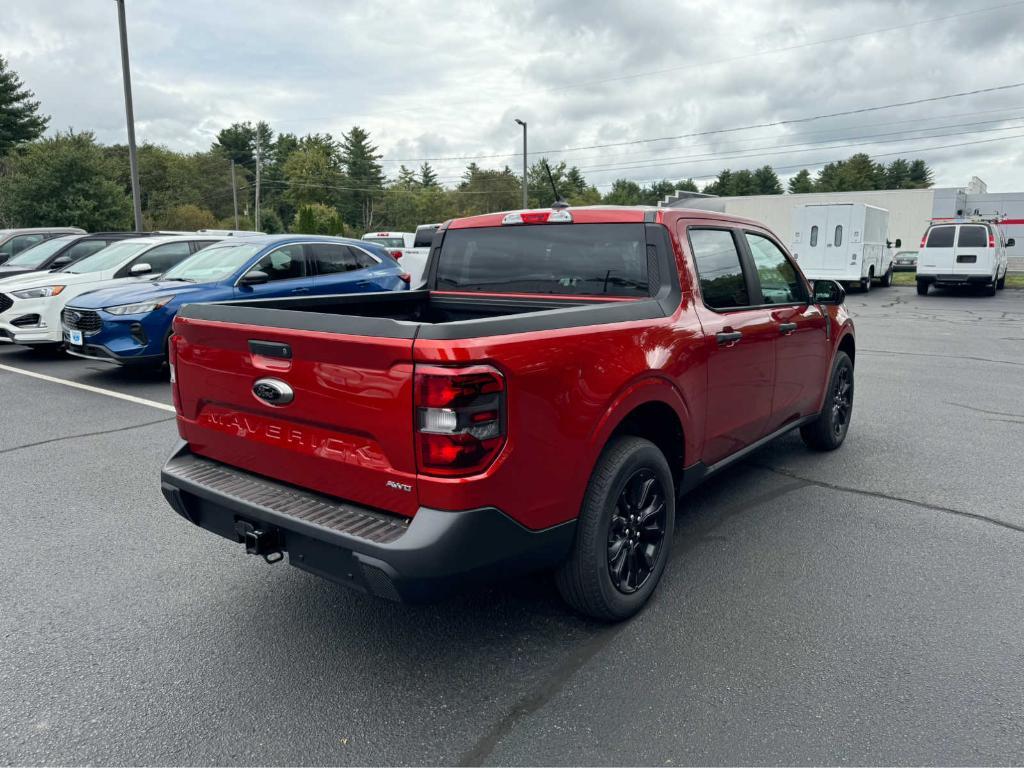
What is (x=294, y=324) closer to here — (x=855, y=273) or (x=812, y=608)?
(x=812, y=608)

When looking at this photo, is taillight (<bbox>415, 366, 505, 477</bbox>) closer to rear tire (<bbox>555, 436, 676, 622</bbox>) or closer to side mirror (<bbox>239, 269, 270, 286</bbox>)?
rear tire (<bbox>555, 436, 676, 622</bbox>)

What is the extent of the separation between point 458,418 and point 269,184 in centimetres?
10307

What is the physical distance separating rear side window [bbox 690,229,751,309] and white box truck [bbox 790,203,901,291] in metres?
19.2

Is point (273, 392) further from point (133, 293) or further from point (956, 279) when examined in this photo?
point (956, 279)

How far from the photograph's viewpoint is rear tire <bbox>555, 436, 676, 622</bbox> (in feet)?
9.71

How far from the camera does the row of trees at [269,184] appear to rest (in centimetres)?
3300

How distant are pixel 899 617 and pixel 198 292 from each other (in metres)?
7.52

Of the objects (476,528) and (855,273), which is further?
(855,273)

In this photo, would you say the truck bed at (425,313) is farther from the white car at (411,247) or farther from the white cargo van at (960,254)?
the white cargo van at (960,254)

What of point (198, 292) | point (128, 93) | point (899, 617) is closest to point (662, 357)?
point (899, 617)

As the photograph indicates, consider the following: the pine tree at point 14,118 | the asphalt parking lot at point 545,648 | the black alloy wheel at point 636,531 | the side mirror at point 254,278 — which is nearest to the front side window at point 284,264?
the side mirror at point 254,278

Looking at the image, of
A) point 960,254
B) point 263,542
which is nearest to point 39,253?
point 263,542

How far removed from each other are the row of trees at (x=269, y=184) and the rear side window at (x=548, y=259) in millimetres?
34388

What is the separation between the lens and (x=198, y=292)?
835 cm
